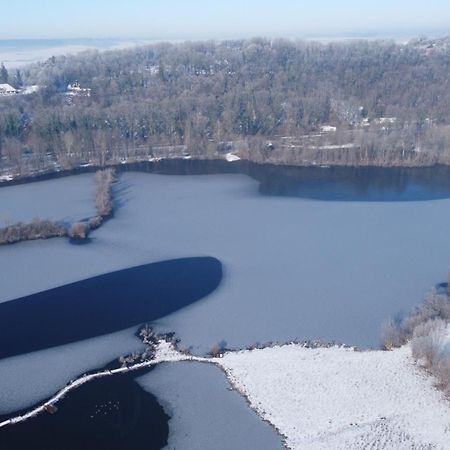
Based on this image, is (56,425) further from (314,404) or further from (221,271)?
(221,271)

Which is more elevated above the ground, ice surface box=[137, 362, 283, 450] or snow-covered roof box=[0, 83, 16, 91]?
snow-covered roof box=[0, 83, 16, 91]

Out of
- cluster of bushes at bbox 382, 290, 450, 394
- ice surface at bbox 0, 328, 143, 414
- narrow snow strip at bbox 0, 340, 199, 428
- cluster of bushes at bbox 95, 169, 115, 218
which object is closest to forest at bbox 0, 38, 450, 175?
cluster of bushes at bbox 95, 169, 115, 218

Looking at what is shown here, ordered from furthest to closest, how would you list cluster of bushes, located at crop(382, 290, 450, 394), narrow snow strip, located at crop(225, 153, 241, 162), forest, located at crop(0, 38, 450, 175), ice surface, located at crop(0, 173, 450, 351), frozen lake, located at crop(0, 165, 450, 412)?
narrow snow strip, located at crop(225, 153, 241, 162), forest, located at crop(0, 38, 450, 175), ice surface, located at crop(0, 173, 450, 351), frozen lake, located at crop(0, 165, 450, 412), cluster of bushes, located at crop(382, 290, 450, 394)

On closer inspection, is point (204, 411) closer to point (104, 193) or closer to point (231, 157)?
point (104, 193)

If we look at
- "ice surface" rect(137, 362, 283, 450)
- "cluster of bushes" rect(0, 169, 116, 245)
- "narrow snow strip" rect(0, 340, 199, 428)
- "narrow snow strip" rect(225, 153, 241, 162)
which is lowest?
"ice surface" rect(137, 362, 283, 450)

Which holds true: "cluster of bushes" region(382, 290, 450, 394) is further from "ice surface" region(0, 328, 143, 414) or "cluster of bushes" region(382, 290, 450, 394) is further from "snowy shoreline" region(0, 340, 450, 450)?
"ice surface" region(0, 328, 143, 414)

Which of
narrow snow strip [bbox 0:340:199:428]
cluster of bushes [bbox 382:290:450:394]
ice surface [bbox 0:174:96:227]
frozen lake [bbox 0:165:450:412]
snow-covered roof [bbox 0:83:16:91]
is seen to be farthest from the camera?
snow-covered roof [bbox 0:83:16:91]
